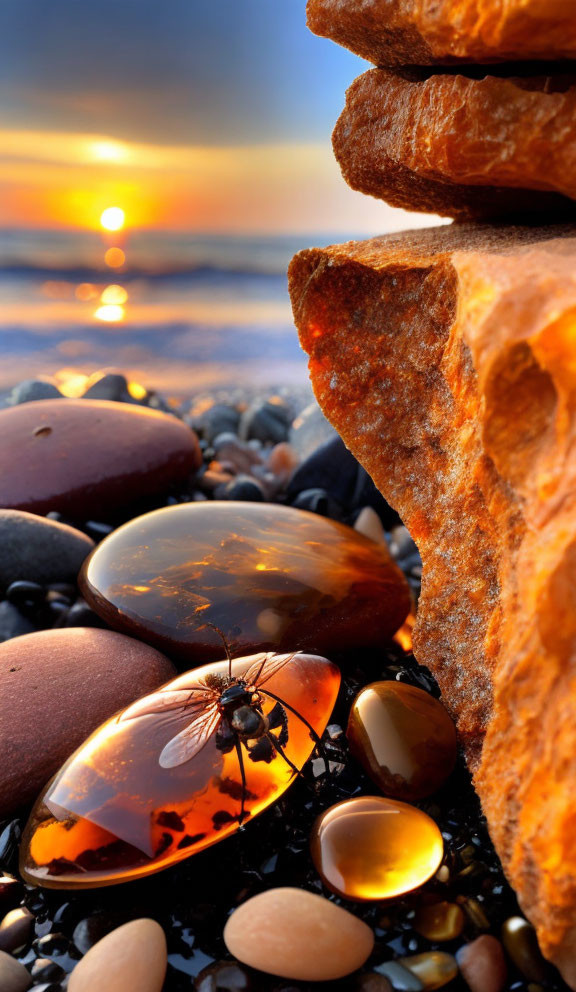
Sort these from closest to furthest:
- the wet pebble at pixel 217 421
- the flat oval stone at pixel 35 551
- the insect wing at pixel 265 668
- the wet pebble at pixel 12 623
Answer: the insect wing at pixel 265 668, the wet pebble at pixel 12 623, the flat oval stone at pixel 35 551, the wet pebble at pixel 217 421

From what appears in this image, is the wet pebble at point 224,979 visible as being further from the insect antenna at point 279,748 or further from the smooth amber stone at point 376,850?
the insect antenna at point 279,748

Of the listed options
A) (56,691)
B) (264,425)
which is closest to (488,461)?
(56,691)

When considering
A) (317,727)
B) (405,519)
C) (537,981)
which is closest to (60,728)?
(317,727)

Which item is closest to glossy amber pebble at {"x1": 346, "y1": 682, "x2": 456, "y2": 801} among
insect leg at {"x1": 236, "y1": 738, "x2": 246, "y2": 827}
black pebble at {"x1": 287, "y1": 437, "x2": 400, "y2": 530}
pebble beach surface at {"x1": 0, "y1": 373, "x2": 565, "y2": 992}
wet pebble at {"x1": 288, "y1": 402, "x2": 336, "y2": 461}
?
pebble beach surface at {"x1": 0, "y1": 373, "x2": 565, "y2": 992}

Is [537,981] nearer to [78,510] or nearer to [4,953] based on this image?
[4,953]

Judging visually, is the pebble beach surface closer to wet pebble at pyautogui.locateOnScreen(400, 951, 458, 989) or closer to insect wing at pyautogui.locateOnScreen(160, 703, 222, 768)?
wet pebble at pyautogui.locateOnScreen(400, 951, 458, 989)

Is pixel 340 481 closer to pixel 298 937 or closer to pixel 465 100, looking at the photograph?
pixel 465 100

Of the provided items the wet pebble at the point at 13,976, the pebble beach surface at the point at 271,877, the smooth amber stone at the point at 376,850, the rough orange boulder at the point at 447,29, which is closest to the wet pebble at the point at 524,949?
the pebble beach surface at the point at 271,877
